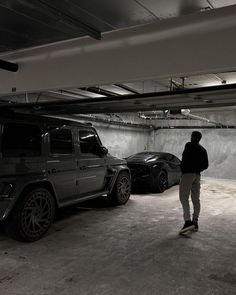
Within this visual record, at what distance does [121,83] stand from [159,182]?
4.91 m

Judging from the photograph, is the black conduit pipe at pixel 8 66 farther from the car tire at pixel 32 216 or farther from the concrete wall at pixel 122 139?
the concrete wall at pixel 122 139

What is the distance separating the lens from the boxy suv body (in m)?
4.05

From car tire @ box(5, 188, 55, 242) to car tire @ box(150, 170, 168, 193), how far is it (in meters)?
4.25

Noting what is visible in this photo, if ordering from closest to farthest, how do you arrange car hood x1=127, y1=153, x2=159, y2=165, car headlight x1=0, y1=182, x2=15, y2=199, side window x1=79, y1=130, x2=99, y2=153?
car headlight x1=0, y1=182, x2=15, y2=199
side window x1=79, y1=130, x2=99, y2=153
car hood x1=127, y1=153, x2=159, y2=165

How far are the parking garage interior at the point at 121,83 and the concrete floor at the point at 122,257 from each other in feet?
0.04

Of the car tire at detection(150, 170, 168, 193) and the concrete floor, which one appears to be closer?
the concrete floor

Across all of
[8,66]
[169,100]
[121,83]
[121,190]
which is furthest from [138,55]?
[121,190]

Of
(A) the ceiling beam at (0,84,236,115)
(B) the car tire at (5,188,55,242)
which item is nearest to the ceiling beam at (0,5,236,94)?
(A) the ceiling beam at (0,84,236,115)

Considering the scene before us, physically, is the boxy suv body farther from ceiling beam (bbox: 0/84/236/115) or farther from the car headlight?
ceiling beam (bbox: 0/84/236/115)

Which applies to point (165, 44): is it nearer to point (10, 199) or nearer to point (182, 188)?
point (182, 188)

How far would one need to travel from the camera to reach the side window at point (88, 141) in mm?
5621

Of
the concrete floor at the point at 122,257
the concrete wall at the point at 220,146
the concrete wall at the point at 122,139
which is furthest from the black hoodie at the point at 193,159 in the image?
the concrete wall at the point at 220,146

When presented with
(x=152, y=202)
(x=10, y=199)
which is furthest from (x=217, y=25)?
(x=152, y=202)

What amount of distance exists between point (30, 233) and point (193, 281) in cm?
232
